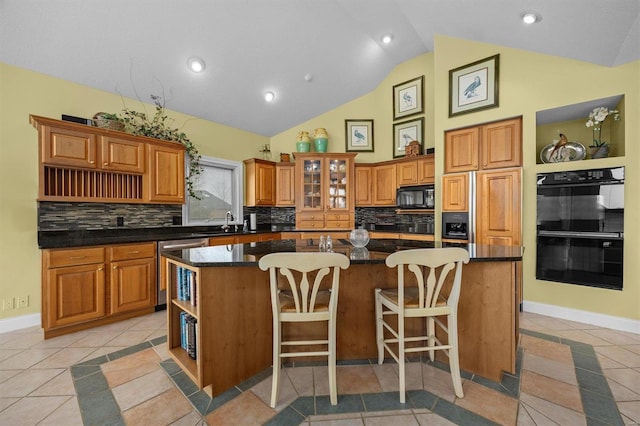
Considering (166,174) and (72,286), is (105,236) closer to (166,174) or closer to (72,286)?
(72,286)

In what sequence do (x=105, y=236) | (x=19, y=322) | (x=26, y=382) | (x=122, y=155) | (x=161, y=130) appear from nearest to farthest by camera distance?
(x=26, y=382) → (x=19, y=322) → (x=105, y=236) → (x=122, y=155) → (x=161, y=130)

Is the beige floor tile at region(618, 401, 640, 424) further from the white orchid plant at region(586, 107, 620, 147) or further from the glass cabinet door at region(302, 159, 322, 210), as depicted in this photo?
the glass cabinet door at region(302, 159, 322, 210)

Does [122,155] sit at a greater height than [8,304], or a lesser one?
greater

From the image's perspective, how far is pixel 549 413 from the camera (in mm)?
1588

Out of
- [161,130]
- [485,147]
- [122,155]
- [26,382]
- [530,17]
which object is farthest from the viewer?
[161,130]

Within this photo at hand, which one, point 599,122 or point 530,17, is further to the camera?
point 599,122

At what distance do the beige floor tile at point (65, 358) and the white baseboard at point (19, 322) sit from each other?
0.88m

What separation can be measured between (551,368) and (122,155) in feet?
14.3

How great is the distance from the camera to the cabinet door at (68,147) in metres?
2.69

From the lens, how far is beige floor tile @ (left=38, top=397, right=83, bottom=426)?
1.54 m

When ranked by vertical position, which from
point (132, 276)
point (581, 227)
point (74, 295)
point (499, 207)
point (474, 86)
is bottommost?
point (74, 295)

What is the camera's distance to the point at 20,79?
111 inches

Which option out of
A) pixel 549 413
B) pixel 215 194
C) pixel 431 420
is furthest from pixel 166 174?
pixel 549 413

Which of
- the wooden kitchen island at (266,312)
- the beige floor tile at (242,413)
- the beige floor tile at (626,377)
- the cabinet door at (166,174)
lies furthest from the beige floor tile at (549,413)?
the cabinet door at (166,174)
